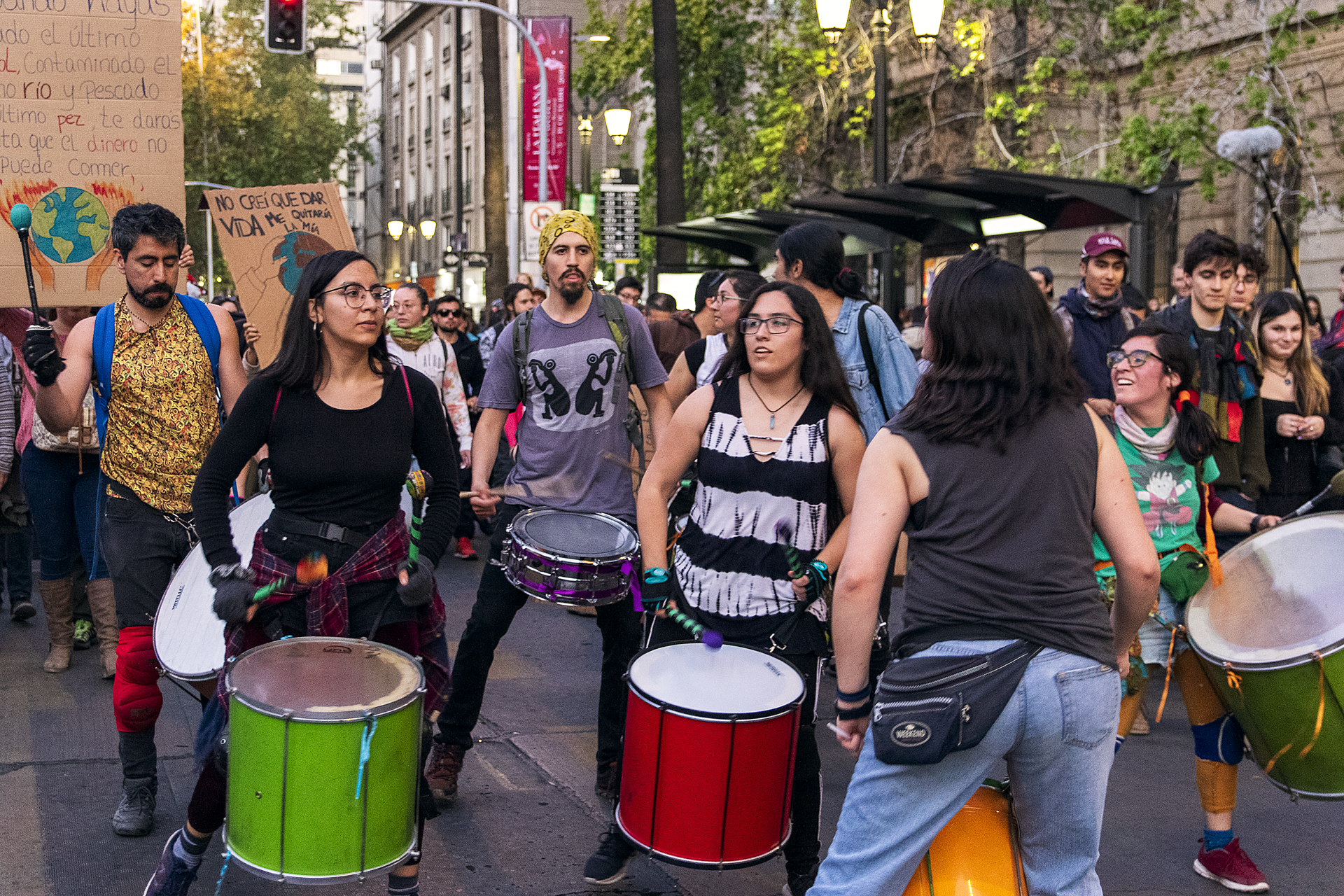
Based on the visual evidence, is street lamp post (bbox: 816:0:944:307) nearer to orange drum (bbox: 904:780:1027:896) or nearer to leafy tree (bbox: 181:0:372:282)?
orange drum (bbox: 904:780:1027:896)

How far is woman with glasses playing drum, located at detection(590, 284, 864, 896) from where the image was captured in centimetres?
380

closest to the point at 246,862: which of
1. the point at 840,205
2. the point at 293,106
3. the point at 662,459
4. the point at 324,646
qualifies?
the point at 324,646

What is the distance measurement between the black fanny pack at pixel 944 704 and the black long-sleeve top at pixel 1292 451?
359cm

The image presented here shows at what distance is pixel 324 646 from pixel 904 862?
1.43 meters

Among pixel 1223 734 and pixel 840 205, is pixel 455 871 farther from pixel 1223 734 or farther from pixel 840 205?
pixel 840 205

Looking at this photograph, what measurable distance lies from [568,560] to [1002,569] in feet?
6.30

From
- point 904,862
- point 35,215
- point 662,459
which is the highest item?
point 35,215

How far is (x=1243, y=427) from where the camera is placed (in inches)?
225

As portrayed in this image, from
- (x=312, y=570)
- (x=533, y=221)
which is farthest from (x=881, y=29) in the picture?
(x=312, y=570)

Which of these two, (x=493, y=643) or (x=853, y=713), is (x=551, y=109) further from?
(x=853, y=713)

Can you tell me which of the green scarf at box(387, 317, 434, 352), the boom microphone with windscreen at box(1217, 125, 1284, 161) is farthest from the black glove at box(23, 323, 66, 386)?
the boom microphone with windscreen at box(1217, 125, 1284, 161)

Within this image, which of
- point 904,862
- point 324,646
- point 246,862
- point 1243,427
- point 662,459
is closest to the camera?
point 904,862

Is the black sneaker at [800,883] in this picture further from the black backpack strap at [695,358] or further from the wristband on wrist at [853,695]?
the black backpack strap at [695,358]

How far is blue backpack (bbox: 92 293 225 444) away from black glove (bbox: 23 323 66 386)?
0.74ft
